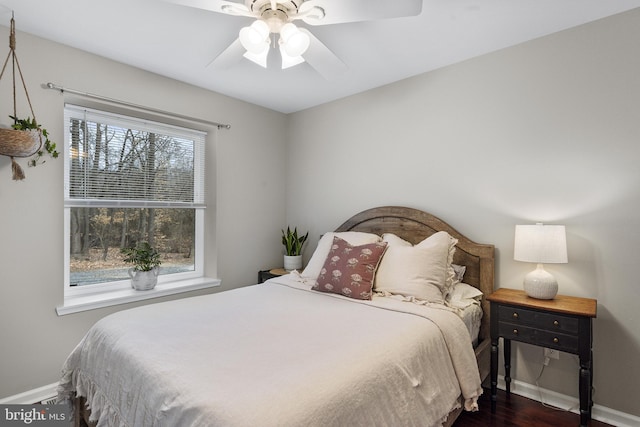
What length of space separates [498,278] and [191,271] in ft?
9.19

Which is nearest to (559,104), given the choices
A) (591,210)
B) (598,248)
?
(591,210)

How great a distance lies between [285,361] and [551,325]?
1.60 meters

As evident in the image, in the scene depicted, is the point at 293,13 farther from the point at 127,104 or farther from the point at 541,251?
the point at 541,251

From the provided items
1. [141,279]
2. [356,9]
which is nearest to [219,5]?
[356,9]

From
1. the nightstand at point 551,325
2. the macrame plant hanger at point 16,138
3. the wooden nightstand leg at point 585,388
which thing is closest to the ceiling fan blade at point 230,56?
the macrame plant hanger at point 16,138

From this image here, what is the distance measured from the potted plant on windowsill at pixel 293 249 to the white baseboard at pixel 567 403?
2093mm

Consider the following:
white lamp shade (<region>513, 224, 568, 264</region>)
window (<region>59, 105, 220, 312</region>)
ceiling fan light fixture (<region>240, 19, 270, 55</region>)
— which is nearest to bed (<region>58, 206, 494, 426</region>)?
white lamp shade (<region>513, 224, 568, 264</region>)

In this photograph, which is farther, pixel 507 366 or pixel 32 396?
pixel 507 366

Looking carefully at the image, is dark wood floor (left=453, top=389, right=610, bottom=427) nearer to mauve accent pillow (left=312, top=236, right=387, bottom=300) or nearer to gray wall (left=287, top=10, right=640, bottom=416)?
gray wall (left=287, top=10, right=640, bottom=416)

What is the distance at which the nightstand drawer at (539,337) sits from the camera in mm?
1842

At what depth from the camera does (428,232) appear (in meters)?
2.74

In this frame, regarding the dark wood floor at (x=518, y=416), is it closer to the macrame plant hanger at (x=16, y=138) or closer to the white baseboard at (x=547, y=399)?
the white baseboard at (x=547, y=399)

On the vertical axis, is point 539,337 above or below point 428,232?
below

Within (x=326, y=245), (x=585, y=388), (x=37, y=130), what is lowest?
(x=585, y=388)
